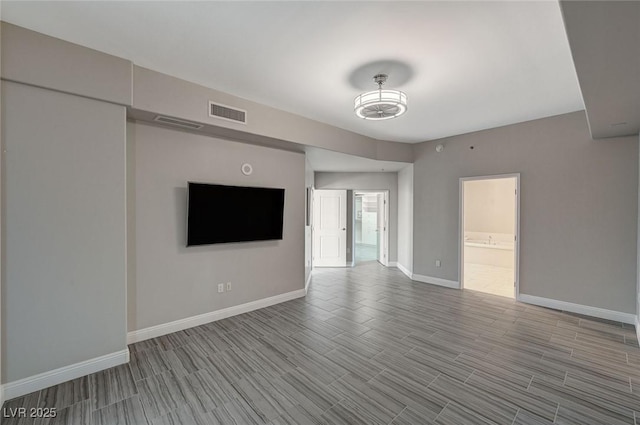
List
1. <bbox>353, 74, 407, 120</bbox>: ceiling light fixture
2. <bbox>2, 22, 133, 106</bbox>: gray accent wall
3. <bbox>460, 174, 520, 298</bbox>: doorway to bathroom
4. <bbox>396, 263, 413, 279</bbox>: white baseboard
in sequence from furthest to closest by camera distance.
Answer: <bbox>460, 174, 520, 298</bbox>: doorway to bathroom, <bbox>396, 263, 413, 279</bbox>: white baseboard, <bbox>353, 74, 407, 120</bbox>: ceiling light fixture, <bbox>2, 22, 133, 106</bbox>: gray accent wall

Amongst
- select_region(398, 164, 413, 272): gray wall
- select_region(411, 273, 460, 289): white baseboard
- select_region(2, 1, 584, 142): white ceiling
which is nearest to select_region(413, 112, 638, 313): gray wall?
select_region(2, 1, 584, 142): white ceiling

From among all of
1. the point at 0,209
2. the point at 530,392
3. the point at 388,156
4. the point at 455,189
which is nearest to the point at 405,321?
the point at 530,392

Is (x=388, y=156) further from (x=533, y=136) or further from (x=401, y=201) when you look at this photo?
(x=533, y=136)

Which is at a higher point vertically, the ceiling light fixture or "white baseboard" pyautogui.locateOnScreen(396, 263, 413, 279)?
the ceiling light fixture

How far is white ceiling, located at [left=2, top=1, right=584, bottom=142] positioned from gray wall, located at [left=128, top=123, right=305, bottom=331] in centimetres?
81

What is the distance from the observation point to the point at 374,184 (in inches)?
286

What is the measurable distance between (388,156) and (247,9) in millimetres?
4163

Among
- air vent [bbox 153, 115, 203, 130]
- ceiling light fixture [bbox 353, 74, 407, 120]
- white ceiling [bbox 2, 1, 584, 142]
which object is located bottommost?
air vent [bbox 153, 115, 203, 130]

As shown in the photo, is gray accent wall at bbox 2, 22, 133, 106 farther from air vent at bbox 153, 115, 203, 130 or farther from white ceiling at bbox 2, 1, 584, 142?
air vent at bbox 153, 115, 203, 130


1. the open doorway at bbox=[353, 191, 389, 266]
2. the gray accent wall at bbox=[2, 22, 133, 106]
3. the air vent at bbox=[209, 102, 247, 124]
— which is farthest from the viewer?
the open doorway at bbox=[353, 191, 389, 266]

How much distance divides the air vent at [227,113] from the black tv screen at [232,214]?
0.85 m

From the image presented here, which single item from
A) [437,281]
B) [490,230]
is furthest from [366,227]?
[437,281]

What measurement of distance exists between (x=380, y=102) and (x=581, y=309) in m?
4.22

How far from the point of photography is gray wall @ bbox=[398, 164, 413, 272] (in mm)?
6094
